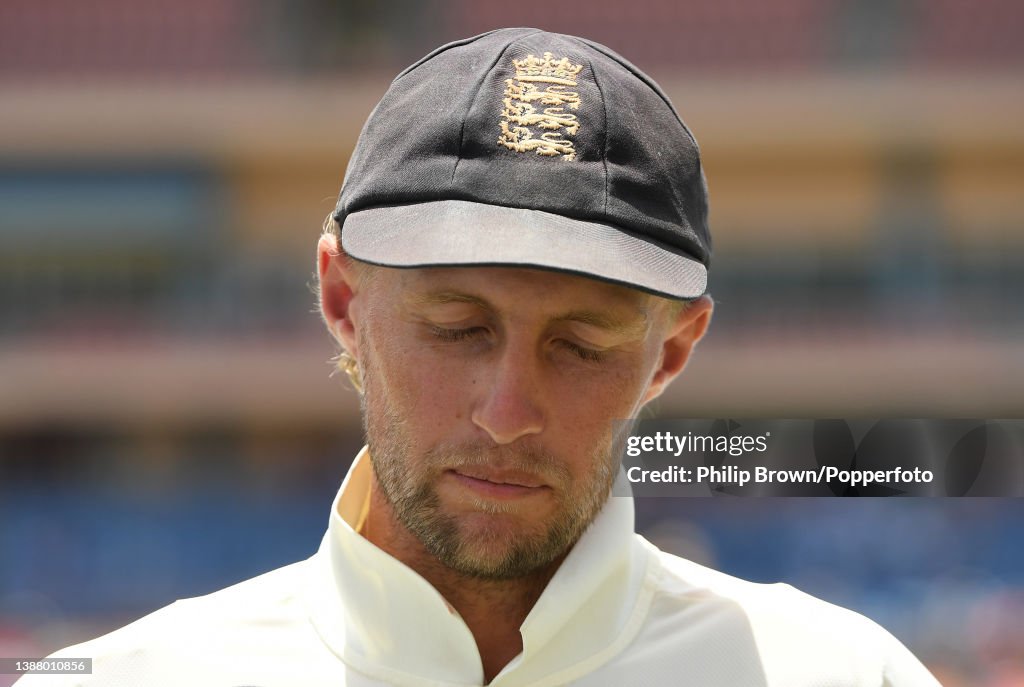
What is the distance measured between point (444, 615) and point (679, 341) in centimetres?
31

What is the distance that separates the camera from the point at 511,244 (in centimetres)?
82

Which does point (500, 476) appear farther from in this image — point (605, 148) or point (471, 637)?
point (605, 148)

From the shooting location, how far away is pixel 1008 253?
29.3 ft

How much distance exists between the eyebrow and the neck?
184 millimetres

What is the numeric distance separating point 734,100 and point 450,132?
8307mm

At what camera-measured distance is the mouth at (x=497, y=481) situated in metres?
0.85

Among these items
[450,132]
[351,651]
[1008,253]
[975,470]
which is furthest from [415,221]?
[1008,253]

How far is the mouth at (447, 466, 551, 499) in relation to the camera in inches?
33.5

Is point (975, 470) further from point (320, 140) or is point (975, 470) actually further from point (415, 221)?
point (320, 140)

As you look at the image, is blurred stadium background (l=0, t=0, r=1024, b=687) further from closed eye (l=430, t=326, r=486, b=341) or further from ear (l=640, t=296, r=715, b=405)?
closed eye (l=430, t=326, r=486, b=341)

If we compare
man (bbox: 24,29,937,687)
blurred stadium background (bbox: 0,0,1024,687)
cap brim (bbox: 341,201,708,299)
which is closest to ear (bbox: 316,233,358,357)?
man (bbox: 24,29,937,687)

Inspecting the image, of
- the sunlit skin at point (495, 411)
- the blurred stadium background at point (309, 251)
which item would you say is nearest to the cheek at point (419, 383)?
the sunlit skin at point (495, 411)

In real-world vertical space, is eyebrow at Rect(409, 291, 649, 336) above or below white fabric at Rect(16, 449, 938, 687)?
above

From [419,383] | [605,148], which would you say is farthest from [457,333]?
[605,148]
